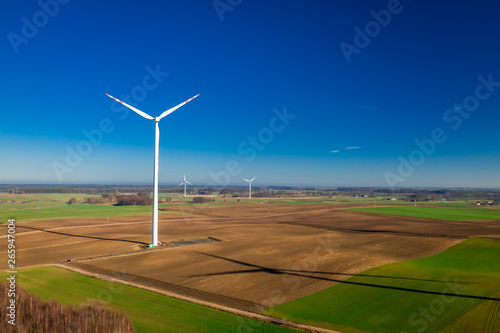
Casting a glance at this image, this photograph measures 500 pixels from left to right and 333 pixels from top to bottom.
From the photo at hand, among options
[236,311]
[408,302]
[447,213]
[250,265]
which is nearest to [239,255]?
[250,265]

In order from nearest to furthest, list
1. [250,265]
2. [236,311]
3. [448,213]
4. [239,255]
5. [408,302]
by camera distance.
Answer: [236,311] → [408,302] → [250,265] → [239,255] → [448,213]

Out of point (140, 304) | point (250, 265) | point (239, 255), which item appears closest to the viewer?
point (140, 304)

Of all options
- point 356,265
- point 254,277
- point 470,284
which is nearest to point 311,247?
point 356,265

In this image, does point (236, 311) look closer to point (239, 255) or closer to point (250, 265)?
point (250, 265)

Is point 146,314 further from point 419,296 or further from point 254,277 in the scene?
point 419,296

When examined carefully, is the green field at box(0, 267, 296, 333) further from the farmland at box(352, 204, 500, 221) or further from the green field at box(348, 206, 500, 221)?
the green field at box(348, 206, 500, 221)

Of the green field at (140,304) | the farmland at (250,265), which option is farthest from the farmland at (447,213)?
the green field at (140,304)
